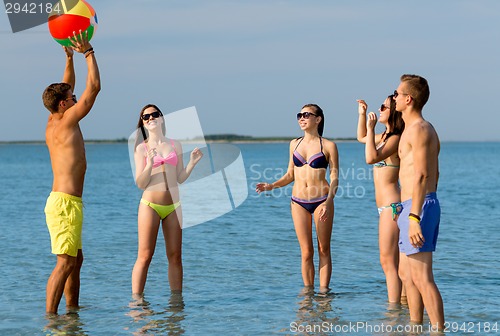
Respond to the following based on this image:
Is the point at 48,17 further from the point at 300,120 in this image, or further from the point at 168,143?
the point at 300,120

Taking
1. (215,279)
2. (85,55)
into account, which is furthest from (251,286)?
(85,55)

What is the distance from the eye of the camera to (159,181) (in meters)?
8.63

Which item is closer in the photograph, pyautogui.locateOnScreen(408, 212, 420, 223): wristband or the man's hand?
pyautogui.locateOnScreen(408, 212, 420, 223): wristband

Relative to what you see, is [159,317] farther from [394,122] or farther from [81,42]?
[394,122]

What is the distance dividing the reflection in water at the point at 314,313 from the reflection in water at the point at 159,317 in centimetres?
133

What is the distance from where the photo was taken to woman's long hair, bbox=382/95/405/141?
791 cm

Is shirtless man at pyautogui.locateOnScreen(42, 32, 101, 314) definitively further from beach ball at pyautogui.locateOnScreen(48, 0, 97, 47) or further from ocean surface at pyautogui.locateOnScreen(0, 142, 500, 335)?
ocean surface at pyautogui.locateOnScreen(0, 142, 500, 335)

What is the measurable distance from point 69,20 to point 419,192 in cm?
433

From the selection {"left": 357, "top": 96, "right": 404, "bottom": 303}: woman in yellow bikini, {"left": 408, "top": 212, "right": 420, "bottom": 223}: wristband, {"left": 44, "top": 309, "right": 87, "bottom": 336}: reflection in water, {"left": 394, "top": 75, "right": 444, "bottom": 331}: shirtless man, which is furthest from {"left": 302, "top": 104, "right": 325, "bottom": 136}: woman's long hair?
{"left": 44, "top": 309, "right": 87, "bottom": 336}: reflection in water

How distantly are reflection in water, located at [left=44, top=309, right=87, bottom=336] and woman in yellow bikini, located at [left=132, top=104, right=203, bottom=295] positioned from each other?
3.20 ft

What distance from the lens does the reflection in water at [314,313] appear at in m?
8.00

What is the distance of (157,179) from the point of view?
8.63 meters

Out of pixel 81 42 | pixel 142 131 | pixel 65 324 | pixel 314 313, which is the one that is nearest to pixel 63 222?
pixel 65 324

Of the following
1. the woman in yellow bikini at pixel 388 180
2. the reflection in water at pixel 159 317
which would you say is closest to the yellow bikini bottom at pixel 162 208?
the reflection in water at pixel 159 317
